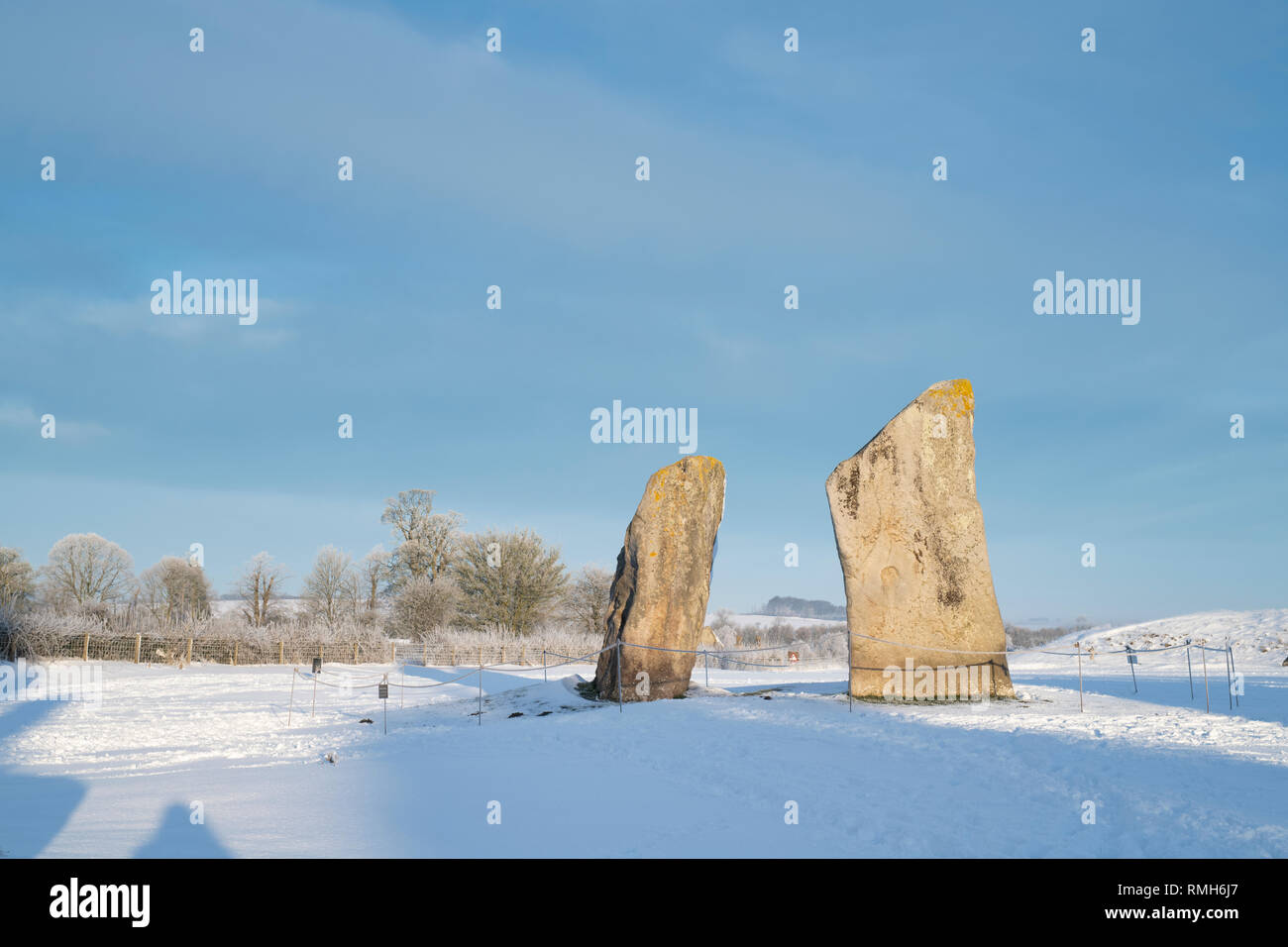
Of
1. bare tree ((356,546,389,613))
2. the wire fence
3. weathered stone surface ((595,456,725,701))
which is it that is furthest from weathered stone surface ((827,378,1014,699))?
bare tree ((356,546,389,613))

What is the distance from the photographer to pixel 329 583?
49938 mm

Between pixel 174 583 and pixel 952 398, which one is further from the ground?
pixel 952 398

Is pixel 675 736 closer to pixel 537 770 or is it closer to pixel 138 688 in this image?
pixel 537 770

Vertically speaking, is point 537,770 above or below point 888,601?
below

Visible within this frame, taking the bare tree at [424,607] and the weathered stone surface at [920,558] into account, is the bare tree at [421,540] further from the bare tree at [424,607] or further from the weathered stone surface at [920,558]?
the weathered stone surface at [920,558]

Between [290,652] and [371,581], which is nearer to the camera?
[290,652]

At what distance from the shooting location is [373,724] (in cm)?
1458

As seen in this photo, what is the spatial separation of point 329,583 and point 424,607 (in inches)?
498

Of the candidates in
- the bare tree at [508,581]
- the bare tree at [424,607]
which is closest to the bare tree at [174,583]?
A: the bare tree at [424,607]

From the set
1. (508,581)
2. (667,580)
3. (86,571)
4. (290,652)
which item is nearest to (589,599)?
(508,581)

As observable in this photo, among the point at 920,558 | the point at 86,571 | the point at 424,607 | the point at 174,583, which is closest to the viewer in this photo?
the point at 920,558

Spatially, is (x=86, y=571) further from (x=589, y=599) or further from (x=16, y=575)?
(x=589, y=599)

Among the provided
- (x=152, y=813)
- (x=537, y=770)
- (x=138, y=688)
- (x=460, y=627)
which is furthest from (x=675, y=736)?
(x=460, y=627)

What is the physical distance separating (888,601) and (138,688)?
18.3 metres
